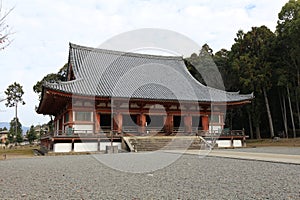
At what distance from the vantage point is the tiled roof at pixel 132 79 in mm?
18547

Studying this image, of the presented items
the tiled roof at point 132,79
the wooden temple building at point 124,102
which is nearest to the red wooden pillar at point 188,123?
the wooden temple building at point 124,102

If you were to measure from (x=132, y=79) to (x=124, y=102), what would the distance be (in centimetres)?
346

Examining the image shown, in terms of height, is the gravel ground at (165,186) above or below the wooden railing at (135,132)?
below

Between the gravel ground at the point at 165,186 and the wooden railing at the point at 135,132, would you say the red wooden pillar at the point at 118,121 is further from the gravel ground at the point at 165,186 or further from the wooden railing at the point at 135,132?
the gravel ground at the point at 165,186

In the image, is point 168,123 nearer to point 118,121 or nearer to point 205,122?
point 205,122

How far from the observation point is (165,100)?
18.8 m

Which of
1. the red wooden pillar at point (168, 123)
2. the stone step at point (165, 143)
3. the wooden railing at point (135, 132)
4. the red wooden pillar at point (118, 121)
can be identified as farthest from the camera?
the red wooden pillar at point (168, 123)

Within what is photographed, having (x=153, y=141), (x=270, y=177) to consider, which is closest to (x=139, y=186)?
(x=270, y=177)

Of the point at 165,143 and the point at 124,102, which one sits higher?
the point at 124,102

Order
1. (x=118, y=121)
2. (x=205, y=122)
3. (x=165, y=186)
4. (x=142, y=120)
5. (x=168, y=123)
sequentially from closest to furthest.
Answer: (x=165, y=186)
(x=118, y=121)
(x=142, y=120)
(x=168, y=123)
(x=205, y=122)

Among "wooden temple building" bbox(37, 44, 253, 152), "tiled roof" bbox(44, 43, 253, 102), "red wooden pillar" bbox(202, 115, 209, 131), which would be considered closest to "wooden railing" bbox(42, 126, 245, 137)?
"wooden temple building" bbox(37, 44, 253, 152)

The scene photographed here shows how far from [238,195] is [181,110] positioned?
53.8 feet

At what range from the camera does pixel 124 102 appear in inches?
731

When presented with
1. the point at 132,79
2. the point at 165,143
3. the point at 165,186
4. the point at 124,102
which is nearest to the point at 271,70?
the point at 132,79
